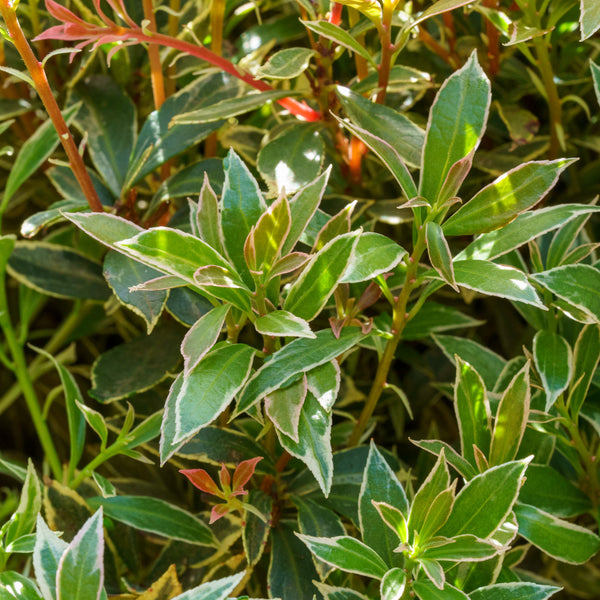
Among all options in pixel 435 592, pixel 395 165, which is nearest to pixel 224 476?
pixel 435 592

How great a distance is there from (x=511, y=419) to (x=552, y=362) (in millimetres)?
91

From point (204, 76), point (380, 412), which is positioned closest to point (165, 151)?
point (204, 76)

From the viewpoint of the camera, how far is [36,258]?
3.11 ft

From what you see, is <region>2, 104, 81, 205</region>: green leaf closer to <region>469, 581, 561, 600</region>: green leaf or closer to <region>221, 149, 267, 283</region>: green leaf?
<region>221, 149, 267, 283</region>: green leaf

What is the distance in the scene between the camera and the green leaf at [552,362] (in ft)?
2.39

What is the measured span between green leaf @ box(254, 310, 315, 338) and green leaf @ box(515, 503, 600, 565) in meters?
0.31

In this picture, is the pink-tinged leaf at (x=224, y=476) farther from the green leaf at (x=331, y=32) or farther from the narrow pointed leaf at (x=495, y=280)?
the green leaf at (x=331, y=32)

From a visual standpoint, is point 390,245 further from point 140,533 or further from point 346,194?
point 140,533

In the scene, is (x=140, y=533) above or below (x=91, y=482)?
below

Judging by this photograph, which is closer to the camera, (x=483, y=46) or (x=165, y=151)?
(x=165, y=151)

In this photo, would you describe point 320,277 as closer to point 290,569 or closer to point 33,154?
point 290,569

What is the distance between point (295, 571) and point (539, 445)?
0.30 metres

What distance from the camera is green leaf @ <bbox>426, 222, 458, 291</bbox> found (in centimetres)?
61

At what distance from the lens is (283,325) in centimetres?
61
